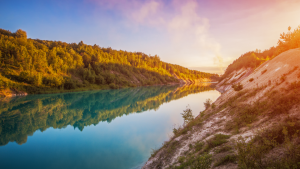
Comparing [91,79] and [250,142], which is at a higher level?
[91,79]

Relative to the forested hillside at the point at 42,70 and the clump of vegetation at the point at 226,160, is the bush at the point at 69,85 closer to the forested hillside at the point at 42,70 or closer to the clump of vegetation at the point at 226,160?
the forested hillside at the point at 42,70

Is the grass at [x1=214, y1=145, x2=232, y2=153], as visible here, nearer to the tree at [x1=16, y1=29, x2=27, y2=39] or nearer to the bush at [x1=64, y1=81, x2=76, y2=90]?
the bush at [x1=64, y1=81, x2=76, y2=90]

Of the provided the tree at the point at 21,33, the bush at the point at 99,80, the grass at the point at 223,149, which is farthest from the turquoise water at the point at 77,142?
the tree at the point at 21,33

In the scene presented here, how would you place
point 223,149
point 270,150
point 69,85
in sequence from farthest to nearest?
1. point 69,85
2. point 223,149
3. point 270,150

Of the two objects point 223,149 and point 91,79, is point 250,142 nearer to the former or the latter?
point 223,149

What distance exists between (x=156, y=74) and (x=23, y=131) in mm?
130526

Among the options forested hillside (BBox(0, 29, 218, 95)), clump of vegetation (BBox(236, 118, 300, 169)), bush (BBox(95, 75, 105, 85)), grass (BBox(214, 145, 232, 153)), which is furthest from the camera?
bush (BBox(95, 75, 105, 85))

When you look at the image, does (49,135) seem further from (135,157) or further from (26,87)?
(26,87)

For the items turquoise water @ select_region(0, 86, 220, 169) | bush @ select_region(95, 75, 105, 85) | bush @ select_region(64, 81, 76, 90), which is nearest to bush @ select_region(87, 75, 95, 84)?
bush @ select_region(95, 75, 105, 85)

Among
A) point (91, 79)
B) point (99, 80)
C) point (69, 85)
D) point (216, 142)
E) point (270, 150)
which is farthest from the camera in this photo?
point (99, 80)

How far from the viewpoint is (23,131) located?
1559 centimetres

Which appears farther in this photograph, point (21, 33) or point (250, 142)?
point (21, 33)

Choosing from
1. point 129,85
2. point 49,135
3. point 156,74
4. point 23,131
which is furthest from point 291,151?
point 156,74

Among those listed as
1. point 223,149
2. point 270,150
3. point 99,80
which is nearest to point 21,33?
point 99,80
